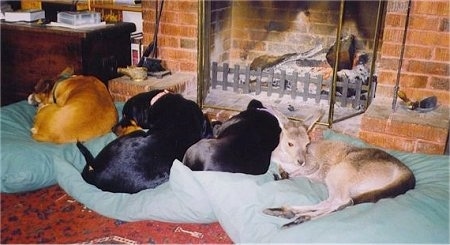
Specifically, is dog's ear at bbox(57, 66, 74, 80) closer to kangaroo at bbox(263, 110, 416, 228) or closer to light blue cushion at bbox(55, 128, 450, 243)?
light blue cushion at bbox(55, 128, 450, 243)

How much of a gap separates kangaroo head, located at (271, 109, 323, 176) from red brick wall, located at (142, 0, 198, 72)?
4.00 ft

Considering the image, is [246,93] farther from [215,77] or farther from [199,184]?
[199,184]

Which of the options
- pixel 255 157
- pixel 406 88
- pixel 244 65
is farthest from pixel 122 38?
pixel 406 88

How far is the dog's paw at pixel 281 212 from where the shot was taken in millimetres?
1872

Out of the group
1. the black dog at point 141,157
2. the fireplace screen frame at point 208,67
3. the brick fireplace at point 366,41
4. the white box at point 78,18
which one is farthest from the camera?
the white box at point 78,18

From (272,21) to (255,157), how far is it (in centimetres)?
173

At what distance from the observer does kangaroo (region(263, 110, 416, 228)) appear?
1.89 meters

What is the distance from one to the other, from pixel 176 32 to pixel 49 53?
0.91 metres

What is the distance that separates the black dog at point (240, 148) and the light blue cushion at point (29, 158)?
2.30 ft

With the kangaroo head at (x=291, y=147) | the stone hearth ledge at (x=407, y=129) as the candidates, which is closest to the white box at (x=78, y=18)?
the kangaroo head at (x=291, y=147)

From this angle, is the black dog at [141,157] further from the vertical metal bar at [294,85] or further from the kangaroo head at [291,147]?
the vertical metal bar at [294,85]

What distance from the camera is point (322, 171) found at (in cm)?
221

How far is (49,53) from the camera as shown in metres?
3.08

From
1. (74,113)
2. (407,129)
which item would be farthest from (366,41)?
(74,113)
